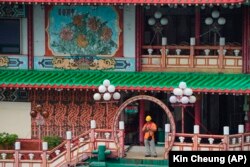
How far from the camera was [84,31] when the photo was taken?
39281 millimetres

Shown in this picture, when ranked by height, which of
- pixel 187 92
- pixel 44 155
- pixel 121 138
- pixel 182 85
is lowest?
pixel 44 155

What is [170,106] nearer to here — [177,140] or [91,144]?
[177,140]

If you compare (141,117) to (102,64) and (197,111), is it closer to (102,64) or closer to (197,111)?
(197,111)

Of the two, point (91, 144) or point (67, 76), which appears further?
point (67, 76)

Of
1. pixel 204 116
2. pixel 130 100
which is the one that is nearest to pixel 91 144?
pixel 130 100

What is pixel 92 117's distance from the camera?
127 feet

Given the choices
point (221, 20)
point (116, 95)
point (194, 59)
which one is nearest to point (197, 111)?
point (194, 59)

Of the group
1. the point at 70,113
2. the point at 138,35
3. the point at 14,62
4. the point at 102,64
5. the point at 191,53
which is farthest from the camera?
the point at 14,62

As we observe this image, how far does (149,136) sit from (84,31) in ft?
18.9

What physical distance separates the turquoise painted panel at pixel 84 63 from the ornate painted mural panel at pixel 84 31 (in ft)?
0.66

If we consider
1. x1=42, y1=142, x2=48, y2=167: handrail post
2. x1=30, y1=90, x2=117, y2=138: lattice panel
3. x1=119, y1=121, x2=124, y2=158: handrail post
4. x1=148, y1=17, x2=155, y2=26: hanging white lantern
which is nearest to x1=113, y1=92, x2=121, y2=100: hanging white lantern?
x1=119, y1=121, x2=124, y2=158: handrail post

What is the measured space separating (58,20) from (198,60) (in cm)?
588

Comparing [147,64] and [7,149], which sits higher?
[147,64]

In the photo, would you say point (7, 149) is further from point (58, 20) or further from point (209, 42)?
point (209, 42)
